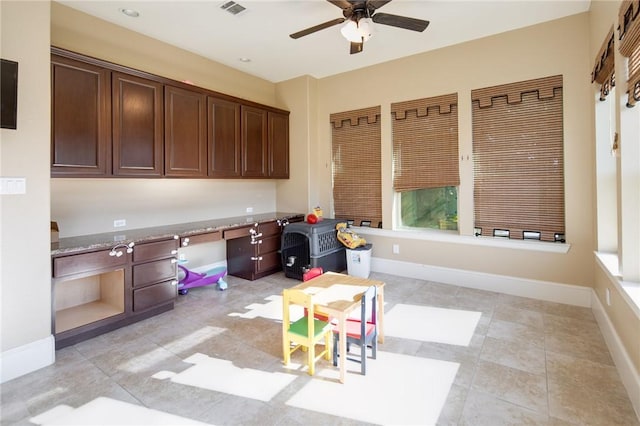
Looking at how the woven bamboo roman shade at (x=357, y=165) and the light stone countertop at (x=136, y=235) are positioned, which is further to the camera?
the woven bamboo roman shade at (x=357, y=165)

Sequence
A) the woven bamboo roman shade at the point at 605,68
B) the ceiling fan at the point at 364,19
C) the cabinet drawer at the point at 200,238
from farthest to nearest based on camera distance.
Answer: the cabinet drawer at the point at 200,238 < the ceiling fan at the point at 364,19 < the woven bamboo roman shade at the point at 605,68

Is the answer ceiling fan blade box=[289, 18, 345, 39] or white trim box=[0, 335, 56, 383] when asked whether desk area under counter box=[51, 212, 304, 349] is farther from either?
ceiling fan blade box=[289, 18, 345, 39]

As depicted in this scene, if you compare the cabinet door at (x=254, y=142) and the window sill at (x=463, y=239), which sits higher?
the cabinet door at (x=254, y=142)

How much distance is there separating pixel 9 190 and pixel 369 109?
13.7 ft

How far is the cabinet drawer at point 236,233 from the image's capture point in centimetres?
398

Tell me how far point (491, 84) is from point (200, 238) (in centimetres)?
396

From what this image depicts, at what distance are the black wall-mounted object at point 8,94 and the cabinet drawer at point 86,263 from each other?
107 centimetres

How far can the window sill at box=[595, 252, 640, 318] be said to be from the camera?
6.21ft

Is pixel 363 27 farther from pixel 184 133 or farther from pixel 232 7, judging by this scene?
pixel 184 133

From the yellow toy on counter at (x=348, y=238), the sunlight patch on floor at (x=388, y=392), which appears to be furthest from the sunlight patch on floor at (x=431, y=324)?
the yellow toy on counter at (x=348, y=238)

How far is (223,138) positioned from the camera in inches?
168

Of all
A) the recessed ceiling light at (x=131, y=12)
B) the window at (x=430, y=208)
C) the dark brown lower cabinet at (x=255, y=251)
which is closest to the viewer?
the recessed ceiling light at (x=131, y=12)

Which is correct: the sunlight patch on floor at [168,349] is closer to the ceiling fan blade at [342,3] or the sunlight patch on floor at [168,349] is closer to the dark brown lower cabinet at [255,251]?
the dark brown lower cabinet at [255,251]

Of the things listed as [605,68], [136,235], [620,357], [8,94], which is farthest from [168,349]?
[605,68]
